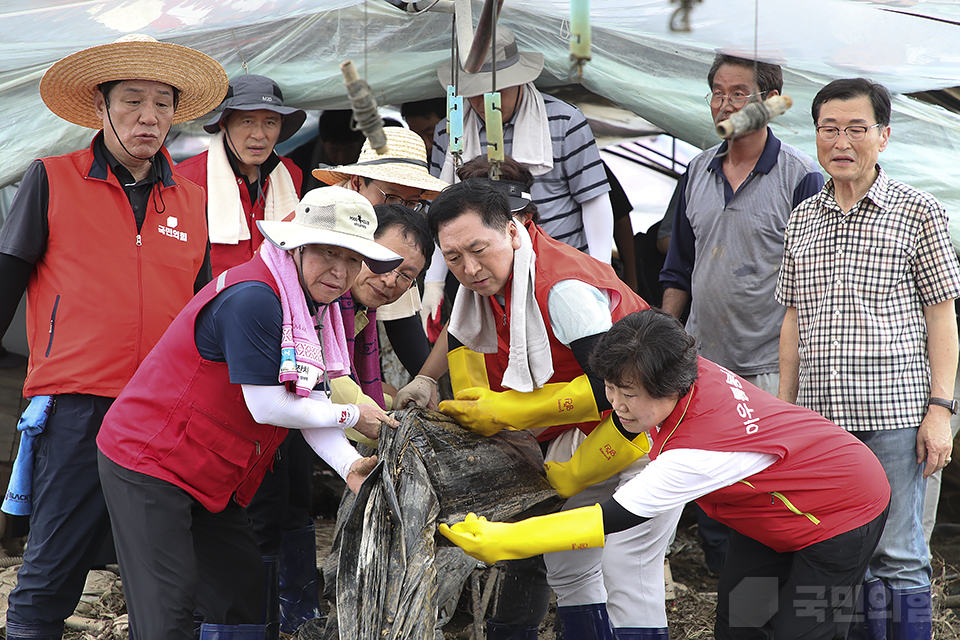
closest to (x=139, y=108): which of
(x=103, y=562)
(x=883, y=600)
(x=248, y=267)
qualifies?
(x=248, y=267)

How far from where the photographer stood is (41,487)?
7.86 feet

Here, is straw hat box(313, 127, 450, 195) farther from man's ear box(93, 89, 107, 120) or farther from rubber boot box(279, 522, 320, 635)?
rubber boot box(279, 522, 320, 635)

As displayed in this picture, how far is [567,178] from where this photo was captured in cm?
346

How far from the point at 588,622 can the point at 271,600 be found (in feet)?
3.49

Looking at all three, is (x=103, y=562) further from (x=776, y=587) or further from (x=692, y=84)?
(x=692, y=84)

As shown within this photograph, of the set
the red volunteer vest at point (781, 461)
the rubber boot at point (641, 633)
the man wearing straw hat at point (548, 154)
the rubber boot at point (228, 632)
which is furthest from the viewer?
the man wearing straw hat at point (548, 154)

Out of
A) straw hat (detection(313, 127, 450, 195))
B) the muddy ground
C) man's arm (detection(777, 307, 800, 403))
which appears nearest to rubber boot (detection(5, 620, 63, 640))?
the muddy ground

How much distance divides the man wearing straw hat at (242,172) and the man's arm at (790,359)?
1904 mm

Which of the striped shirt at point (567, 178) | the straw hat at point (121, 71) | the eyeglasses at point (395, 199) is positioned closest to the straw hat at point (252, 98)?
the straw hat at point (121, 71)

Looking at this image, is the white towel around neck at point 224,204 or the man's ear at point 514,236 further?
the white towel around neck at point 224,204

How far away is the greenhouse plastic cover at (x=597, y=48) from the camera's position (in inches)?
127

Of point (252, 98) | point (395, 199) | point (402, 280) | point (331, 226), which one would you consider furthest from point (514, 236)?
point (252, 98)

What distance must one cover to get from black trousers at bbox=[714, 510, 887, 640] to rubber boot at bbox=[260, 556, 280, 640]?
141 cm

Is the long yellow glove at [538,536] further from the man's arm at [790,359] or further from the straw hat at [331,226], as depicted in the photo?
the man's arm at [790,359]
